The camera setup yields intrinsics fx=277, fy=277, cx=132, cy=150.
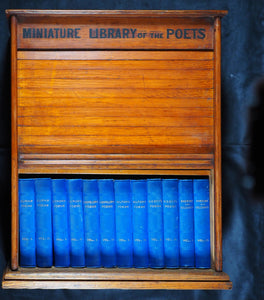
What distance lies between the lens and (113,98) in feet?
3.61

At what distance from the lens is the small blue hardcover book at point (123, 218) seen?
114 cm

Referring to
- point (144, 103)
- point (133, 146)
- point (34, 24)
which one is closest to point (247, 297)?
point (133, 146)

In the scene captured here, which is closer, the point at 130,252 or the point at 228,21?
the point at 130,252

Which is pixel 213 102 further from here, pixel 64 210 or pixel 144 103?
pixel 64 210

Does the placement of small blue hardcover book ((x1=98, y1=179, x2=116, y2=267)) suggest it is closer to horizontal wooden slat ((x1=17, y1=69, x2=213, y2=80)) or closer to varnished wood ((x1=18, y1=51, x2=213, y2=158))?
varnished wood ((x1=18, y1=51, x2=213, y2=158))

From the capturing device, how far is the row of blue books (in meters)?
1.14

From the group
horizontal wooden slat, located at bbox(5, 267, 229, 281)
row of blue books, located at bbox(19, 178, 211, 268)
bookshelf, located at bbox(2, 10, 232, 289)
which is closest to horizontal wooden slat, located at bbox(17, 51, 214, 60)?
bookshelf, located at bbox(2, 10, 232, 289)

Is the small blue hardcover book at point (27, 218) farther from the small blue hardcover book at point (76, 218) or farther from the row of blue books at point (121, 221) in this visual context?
the small blue hardcover book at point (76, 218)

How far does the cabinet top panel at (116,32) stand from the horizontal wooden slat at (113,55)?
2cm

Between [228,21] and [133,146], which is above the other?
[228,21]

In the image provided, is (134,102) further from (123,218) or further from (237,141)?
(237,141)

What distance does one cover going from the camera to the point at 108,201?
1142 millimetres

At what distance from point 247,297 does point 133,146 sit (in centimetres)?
107

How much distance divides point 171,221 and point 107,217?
264 mm
